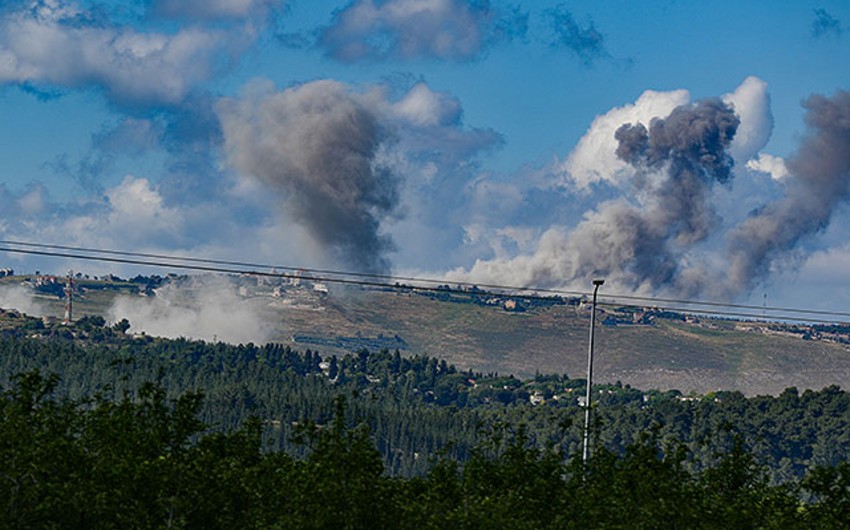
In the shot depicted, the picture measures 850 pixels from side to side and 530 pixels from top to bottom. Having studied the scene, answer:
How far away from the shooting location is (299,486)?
187 ft

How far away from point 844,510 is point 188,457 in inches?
1379

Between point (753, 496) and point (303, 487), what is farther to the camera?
point (753, 496)

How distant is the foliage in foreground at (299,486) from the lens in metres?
54.2

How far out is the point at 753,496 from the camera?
226 feet

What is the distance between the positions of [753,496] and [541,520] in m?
13.0

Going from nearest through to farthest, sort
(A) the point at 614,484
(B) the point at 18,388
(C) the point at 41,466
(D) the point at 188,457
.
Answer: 1. (C) the point at 41,466
2. (D) the point at 188,457
3. (A) the point at 614,484
4. (B) the point at 18,388

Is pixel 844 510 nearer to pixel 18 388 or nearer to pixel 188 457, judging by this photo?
pixel 188 457

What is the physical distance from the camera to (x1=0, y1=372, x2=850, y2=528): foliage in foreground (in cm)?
5425

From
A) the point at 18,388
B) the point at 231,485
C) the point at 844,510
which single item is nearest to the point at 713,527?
the point at 844,510

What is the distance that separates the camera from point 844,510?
221ft

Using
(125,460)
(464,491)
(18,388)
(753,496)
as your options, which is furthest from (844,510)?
(18,388)

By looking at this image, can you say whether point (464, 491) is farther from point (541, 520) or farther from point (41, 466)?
point (41, 466)

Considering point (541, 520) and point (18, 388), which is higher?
point (18, 388)

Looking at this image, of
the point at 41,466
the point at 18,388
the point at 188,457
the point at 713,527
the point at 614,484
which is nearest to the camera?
the point at 41,466
